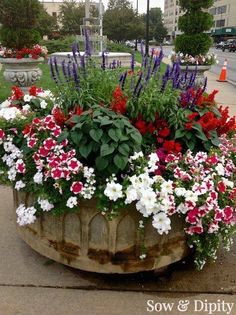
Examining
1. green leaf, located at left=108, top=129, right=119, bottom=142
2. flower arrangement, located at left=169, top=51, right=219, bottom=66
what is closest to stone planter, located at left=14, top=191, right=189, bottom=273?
green leaf, located at left=108, top=129, right=119, bottom=142

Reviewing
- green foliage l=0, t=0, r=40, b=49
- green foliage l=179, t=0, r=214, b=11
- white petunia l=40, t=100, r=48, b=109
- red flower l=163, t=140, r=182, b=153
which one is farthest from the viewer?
green foliage l=179, t=0, r=214, b=11

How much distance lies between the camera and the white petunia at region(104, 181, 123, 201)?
92.4 inches

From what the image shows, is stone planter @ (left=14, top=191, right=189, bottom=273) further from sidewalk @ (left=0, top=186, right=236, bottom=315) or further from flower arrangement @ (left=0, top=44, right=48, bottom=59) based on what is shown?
flower arrangement @ (left=0, top=44, right=48, bottom=59)

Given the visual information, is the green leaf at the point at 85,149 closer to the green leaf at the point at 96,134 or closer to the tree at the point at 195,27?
the green leaf at the point at 96,134

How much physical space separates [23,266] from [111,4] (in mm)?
54484

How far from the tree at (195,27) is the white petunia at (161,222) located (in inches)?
293

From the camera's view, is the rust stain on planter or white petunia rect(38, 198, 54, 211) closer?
white petunia rect(38, 198, 54, 211)

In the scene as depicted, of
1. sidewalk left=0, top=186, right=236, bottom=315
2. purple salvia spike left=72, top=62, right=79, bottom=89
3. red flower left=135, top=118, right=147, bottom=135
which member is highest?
purple salvia spike left=72, top=62, right=79, bottom=89

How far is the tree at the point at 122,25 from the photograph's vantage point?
141 ft

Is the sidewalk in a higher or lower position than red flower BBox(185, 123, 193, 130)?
lower

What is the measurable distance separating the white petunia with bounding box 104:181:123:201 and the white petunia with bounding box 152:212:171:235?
273 mm

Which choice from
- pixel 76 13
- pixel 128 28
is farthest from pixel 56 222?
pixel 76 13

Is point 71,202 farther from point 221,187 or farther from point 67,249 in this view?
point 221,187

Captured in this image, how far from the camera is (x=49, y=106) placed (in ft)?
11.3
